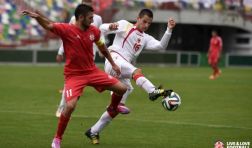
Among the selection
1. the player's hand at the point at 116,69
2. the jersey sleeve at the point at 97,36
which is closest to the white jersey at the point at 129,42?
the player's hand at the point at 116,69

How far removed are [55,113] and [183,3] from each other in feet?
126

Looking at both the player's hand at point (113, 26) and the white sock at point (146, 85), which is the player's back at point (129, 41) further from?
the white sock at point (146, 85)

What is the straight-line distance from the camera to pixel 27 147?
36.1ft

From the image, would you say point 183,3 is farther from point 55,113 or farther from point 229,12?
point 55,113

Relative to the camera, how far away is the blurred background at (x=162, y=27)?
149 feet

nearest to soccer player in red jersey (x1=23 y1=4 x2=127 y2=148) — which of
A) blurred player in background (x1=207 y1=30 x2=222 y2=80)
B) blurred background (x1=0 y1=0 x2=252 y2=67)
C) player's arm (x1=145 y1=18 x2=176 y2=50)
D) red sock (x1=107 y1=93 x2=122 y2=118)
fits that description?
red sock (x1=107 y1=93 x2=122 y2=118)

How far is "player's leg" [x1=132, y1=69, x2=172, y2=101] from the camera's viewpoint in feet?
38.5

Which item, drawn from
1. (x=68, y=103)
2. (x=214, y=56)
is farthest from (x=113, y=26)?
(x=214, y=56)

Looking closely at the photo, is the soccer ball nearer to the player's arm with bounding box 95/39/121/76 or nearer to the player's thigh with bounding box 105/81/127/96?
the player's thigh with bounding box 105/81/127/96

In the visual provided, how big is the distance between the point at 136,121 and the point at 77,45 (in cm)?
450

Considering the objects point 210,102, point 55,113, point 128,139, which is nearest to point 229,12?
point 210,102

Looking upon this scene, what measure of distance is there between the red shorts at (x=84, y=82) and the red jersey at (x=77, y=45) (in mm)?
83

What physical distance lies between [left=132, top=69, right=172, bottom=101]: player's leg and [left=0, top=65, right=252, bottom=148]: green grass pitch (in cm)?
81

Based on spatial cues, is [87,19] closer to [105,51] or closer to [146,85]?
[105,51]
